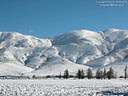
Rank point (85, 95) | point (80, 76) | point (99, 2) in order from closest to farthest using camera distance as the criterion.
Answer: point (85, 95) < point (99, 2) < point (80, 76)

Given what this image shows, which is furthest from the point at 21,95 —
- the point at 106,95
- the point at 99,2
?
the point at 99,2

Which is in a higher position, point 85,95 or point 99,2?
point 99,2

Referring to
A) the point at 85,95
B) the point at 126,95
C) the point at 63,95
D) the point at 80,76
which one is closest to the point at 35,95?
the point at 63,95

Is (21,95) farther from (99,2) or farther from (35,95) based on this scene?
(99,2)

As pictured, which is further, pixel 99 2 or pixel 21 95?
pixel 99 2

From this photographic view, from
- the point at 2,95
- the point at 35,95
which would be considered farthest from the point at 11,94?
the point at 35,95

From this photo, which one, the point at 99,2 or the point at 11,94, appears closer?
the point at 11,94

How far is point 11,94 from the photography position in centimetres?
3031

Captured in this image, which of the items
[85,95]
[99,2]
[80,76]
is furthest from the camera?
[80,76]

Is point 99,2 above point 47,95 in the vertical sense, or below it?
above

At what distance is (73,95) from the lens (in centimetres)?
2966

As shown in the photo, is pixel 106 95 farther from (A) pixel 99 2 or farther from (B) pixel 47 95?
(A) pixel 99 2

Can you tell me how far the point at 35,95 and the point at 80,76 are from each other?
448ft

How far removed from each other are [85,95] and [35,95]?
20.1 ft
